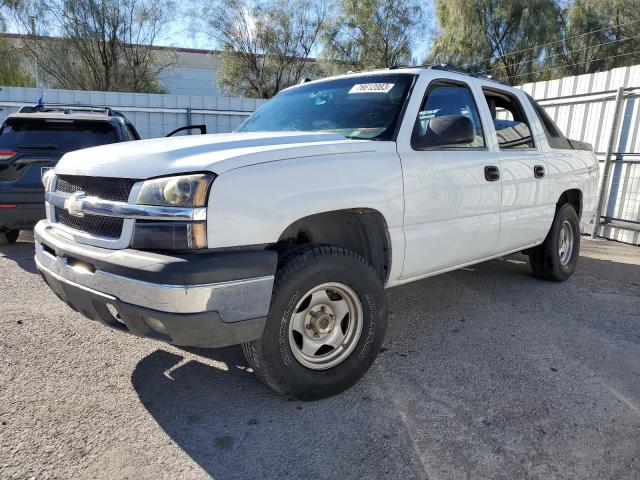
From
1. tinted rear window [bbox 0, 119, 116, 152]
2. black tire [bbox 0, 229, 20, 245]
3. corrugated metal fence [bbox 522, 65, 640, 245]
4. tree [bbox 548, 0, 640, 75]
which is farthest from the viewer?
tree [bbox 548, 0, 640, 75]

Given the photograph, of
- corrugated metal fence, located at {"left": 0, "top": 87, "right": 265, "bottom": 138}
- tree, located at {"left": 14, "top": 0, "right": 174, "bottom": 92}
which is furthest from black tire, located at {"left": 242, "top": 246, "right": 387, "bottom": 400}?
tree, located at {"left": 14, "top": 0, "right": 174, "bottom": 92}

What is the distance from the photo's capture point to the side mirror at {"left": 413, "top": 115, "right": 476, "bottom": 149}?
3180mm

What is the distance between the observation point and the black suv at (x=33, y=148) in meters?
5.84

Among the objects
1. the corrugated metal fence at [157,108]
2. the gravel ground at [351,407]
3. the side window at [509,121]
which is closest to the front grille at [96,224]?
the gravel ground at [351,407]

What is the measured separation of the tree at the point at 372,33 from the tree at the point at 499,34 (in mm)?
1999

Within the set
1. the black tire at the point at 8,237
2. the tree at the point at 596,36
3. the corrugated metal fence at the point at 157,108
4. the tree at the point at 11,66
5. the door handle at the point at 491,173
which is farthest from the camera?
the tree at the point at 596,36

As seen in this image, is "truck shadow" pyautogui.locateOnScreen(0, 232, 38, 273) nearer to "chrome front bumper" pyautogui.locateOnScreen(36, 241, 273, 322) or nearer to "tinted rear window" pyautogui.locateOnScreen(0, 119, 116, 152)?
"tinted rear window" pyautogui.locateOnScreen(0, 119, 116, 152)

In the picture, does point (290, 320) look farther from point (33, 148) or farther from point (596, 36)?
point (596, 36)

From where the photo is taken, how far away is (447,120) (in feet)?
10.5

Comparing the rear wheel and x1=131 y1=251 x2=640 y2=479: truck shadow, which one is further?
the rear wheel

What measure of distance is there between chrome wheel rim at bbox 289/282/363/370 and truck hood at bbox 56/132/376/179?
2.52 ft

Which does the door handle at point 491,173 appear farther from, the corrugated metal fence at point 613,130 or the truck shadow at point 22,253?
the corrugated metal fence at point 613,130

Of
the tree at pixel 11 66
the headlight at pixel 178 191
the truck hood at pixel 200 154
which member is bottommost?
the headlight at pixel 178 191

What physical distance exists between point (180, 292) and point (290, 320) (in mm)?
661
